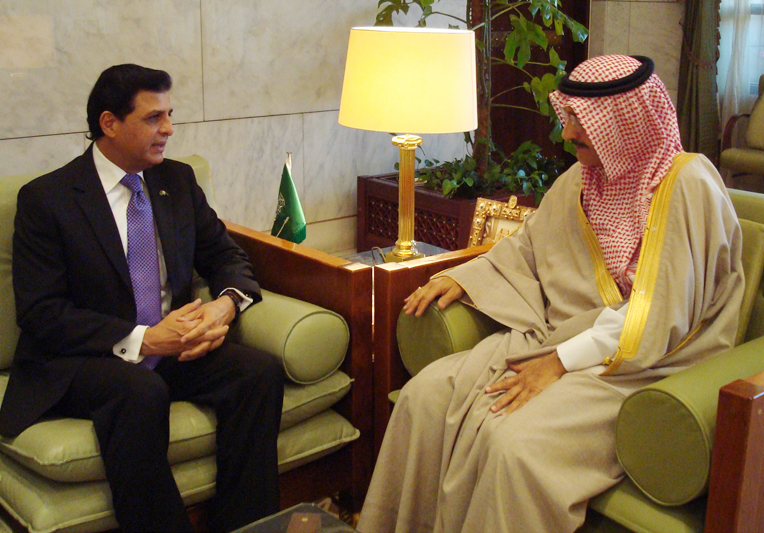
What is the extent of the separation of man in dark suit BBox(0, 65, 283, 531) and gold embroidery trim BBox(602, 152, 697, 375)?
87 cm

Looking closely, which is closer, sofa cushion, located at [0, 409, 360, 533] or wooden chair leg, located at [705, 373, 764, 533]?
wooden chair leg, located at [705, 373, 764, 533]

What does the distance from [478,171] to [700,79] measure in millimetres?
1943

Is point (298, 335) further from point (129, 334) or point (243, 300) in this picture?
point (129, 334)

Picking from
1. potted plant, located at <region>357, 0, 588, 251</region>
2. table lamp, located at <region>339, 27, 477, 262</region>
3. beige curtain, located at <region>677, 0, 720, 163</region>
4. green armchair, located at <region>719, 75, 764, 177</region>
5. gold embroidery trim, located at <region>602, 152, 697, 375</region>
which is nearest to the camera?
gold embroidery trim, located at <region>602, 152, 697, 375</region>

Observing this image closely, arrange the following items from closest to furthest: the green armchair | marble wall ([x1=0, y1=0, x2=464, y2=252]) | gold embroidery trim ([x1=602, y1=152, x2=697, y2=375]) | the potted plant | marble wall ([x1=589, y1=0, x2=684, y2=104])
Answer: gold embroidery trim ([x1=602, y1=152, x2=697, y2=375]) < marble wall ([x1=0, y1=0, x2=464, y2=252]) < the potted plant < the green armchair < marble wall ([x1=589, y1=0, x2=684, y2=104])

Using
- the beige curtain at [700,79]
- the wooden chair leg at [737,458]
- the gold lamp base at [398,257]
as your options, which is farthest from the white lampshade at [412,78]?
the beige curtain at [700,79]

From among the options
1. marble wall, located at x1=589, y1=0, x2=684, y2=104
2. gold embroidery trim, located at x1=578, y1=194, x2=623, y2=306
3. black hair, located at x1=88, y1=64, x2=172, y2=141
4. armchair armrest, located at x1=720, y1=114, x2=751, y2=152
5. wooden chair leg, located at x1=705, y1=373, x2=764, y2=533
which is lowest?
wooden chair leg, located at x1=705, y1=373, x2=764, y2=533

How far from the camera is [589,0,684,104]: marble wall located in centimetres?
536

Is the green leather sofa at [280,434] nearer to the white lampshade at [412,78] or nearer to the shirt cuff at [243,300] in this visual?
the shirt cuff at [243,300]

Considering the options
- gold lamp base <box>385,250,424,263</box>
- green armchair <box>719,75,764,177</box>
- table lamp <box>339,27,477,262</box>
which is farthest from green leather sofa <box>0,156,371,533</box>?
green armchair <box>719,75,764,177</box>

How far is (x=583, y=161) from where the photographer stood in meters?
2.13

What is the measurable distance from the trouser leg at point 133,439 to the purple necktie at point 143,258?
207mm

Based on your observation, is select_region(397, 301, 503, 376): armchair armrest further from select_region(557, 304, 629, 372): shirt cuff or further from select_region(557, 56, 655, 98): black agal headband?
select_region(557, 56, 655, 98): black agal headband

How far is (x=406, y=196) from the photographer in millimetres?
2717
